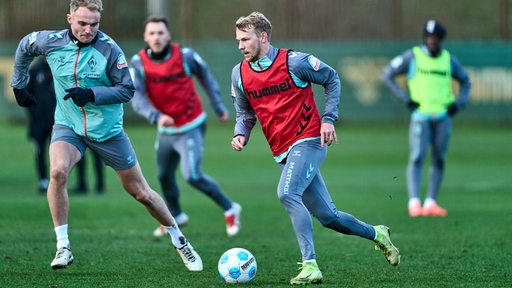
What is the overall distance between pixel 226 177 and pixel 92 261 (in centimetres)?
1030

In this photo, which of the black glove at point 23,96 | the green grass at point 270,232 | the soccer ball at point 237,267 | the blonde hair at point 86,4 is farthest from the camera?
the black glove at point 23,96

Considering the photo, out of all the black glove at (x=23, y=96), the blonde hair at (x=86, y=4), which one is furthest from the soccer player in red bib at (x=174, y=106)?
the blonde hair at (x=86, y=4)

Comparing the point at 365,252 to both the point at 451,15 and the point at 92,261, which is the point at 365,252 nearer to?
the point at 92,261

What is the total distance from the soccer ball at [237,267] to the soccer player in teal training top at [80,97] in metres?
0.83

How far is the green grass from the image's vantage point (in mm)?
8656

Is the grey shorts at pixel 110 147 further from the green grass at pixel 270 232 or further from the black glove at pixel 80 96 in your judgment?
the green grass at pixel 270 232

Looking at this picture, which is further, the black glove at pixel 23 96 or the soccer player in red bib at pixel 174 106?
the soccer player in red bib at pixel 174 106

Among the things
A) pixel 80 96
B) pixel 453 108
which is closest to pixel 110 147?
pixel 80 96

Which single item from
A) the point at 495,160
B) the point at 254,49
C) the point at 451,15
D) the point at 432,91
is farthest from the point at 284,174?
the point at 451,15

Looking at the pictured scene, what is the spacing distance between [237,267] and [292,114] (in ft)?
4.30

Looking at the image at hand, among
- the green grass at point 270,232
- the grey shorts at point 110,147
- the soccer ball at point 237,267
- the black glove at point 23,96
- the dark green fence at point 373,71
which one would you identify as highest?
the black glove at point 23,96

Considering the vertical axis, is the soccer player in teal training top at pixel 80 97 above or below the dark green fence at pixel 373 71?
above

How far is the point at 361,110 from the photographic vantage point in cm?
3036

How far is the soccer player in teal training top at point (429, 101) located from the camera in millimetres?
13695
